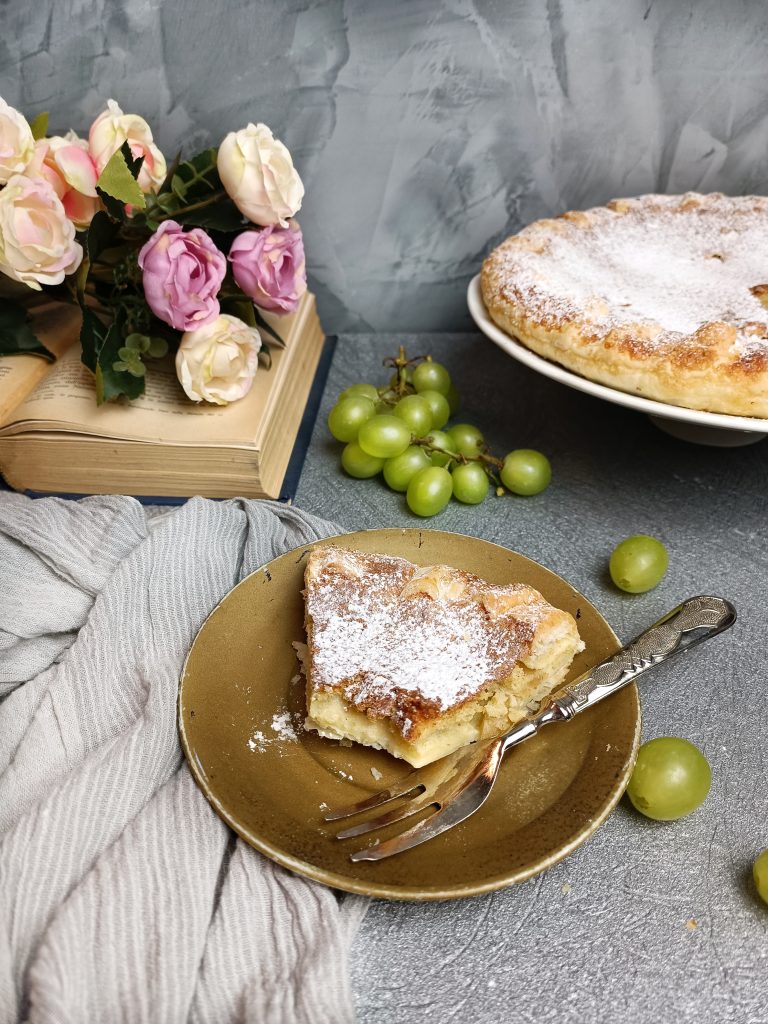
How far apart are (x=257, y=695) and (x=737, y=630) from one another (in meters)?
0.60

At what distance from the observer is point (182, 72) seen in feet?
4.73

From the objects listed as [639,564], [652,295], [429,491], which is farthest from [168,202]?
[639,564]

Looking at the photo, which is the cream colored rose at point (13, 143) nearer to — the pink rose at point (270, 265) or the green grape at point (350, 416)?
the pink rose at point (270, 265)

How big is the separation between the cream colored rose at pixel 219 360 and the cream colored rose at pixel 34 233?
0.21m

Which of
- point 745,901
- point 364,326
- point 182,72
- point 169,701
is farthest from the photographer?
point 364,326

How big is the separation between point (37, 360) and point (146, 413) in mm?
283

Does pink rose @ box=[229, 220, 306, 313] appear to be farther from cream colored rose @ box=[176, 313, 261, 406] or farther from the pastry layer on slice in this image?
the pastry layer on slice

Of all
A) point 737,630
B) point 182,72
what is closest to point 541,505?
point 737,630

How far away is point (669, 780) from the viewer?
0.79m

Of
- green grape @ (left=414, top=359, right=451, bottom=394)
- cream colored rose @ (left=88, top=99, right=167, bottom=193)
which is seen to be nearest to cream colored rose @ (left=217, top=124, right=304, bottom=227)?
cream colored rose @ (left=88, top=99, right=167, bottom=193)

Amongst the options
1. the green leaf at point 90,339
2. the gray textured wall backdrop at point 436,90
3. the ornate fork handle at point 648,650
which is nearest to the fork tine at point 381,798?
the ornate fork handle at point 648,650

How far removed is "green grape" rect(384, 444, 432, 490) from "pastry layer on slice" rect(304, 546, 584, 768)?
32 centimetres

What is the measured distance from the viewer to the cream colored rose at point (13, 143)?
1.16 meters

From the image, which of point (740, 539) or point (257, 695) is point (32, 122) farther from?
point (740, 539)
